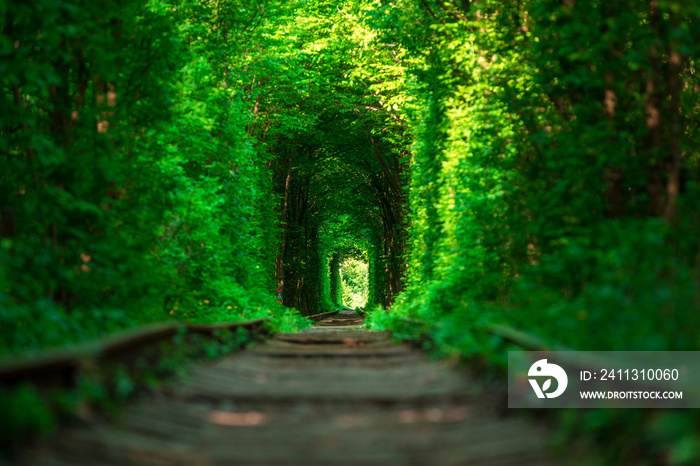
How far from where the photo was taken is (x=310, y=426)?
452cm

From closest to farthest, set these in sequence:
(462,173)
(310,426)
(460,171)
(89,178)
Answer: (310,426) < (89,178) < (462,173) < (460,171)

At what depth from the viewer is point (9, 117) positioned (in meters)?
7.96

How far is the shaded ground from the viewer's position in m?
3.67

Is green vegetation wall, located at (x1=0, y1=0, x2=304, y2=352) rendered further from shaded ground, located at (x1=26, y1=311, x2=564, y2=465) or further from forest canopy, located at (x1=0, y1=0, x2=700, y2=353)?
shaded ground, located at (x1=26, y1=311, x2=564, y2=465)

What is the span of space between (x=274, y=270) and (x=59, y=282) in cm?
2084

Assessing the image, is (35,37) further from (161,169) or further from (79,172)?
(161,169)

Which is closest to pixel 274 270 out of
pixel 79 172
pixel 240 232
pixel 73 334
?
pixel 240 232

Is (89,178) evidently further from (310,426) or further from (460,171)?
(460,171)

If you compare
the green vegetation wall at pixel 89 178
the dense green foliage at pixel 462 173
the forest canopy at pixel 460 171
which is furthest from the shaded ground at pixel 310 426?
the green vegetation wall at pixel 89 178

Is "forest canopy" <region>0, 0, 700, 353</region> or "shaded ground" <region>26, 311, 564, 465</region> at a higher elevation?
"forest canopy" <region>0, 0, 700, 353</region>

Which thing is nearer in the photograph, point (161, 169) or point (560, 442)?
point (560, 442)

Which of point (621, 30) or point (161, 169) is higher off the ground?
point (621, 30)

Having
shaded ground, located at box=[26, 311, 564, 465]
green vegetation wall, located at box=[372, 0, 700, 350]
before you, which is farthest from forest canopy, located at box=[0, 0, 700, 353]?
shaded ground, located at box=[26, 311, 564, 465]

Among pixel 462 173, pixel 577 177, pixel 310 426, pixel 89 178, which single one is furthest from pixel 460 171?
pixel 310 426
